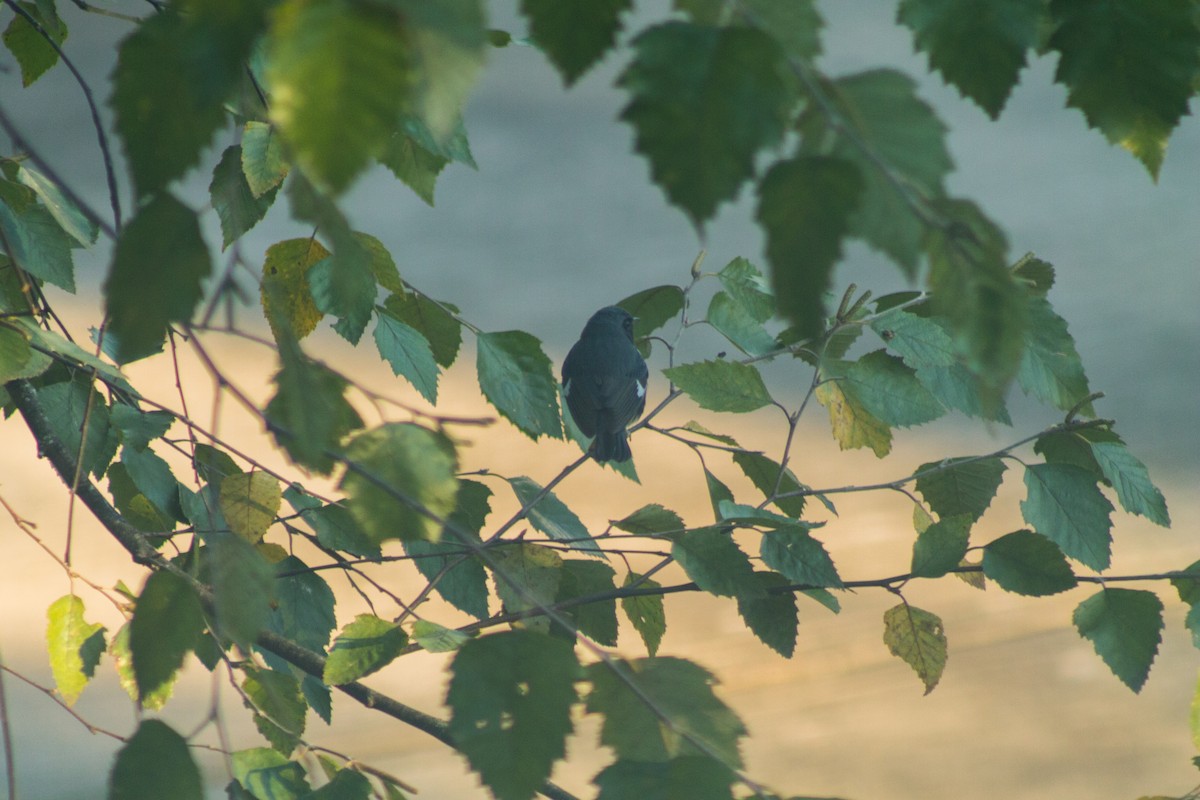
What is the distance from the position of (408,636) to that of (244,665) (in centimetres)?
12

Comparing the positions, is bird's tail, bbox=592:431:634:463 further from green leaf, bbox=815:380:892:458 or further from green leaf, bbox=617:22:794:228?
green leaf, bbox=617:22:794:228

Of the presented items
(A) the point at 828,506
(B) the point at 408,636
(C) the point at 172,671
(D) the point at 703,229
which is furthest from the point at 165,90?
(A) the point at 828,506

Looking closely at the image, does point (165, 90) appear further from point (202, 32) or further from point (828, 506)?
point (828, 506)

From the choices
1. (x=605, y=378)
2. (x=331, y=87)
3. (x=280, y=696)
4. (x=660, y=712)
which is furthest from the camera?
(x=605, y=378)

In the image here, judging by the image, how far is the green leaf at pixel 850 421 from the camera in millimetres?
956

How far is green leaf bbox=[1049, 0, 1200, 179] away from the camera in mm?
404

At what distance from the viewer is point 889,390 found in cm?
89

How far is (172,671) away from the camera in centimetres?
50

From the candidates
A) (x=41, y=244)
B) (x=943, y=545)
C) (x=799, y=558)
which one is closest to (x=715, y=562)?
(x=799, y=558)

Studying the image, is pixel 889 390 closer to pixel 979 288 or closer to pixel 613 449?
pixel 613 449

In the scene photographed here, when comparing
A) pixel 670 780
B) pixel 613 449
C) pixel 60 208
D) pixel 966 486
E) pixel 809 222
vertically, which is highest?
pixel 60 208

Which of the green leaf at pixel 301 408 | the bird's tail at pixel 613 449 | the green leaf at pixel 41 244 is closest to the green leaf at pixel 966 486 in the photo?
the bird's tail at pixel 613 449

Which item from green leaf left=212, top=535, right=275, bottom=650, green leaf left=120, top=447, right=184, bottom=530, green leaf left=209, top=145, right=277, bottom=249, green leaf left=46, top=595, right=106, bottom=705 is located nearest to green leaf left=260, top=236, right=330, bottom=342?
green leaf left=209, top=145, right=277, bottom=249

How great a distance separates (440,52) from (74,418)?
791 millimetres
